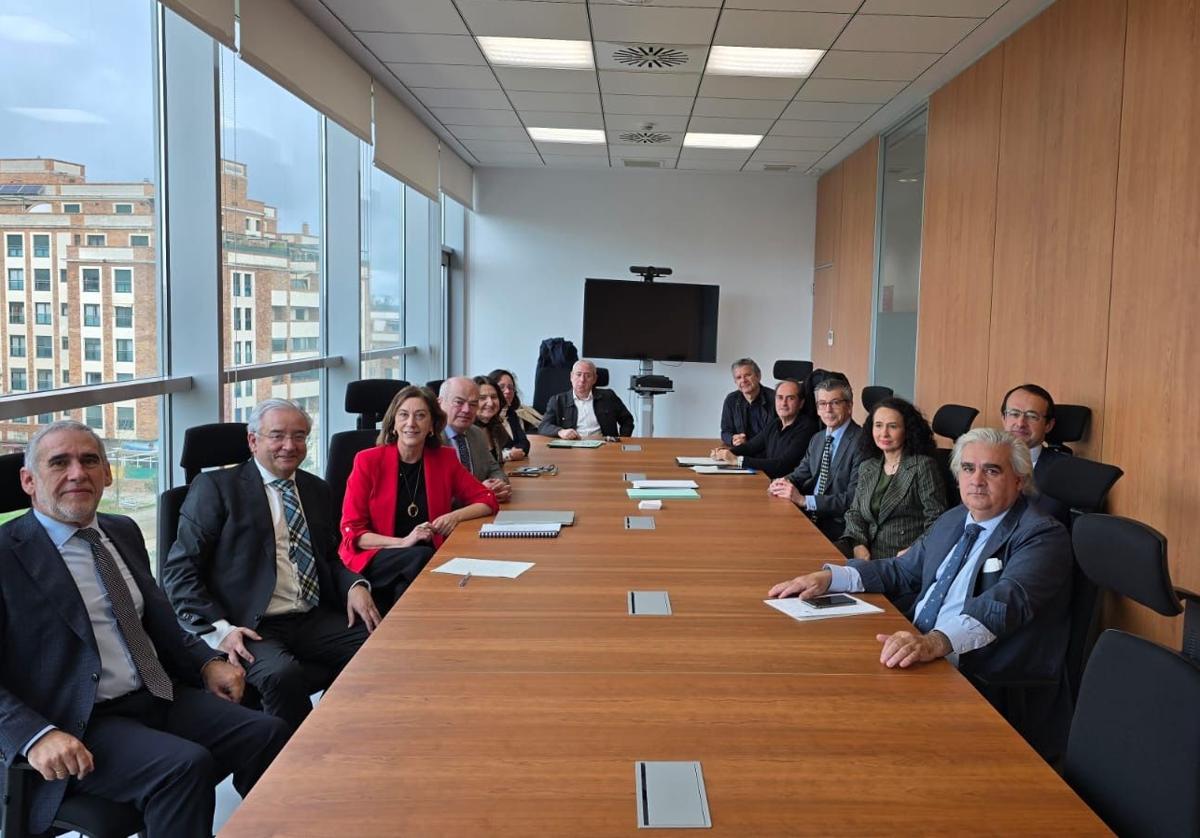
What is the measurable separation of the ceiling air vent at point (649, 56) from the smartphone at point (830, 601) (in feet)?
14.0

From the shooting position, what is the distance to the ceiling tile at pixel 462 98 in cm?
715

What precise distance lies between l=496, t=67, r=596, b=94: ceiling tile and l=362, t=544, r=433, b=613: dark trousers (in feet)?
13.6

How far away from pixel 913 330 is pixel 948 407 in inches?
72.6

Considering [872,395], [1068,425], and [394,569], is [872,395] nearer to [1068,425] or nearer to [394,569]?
[1068,425]

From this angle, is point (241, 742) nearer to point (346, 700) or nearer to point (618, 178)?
point (346, 700)

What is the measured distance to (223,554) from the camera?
2883mm

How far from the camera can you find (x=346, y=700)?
1866 mm

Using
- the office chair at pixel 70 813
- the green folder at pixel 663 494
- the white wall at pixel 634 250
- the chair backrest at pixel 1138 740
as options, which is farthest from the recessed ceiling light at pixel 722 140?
the office chair at pixel 70 813

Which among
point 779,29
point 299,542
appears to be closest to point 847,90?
point 779,29

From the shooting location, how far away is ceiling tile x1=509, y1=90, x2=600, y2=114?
23.4ft

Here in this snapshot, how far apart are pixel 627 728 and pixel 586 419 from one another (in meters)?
5.33

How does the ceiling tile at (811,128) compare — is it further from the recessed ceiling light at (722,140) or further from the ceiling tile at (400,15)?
the ceiling tile at (400,15)

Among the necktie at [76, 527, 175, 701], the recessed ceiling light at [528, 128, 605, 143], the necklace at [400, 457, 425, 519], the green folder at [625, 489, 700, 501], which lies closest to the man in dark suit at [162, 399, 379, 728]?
the necktie at [76, 527, 175, 701]

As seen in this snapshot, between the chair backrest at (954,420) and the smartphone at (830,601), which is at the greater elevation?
the chair backrest at (954,420)
